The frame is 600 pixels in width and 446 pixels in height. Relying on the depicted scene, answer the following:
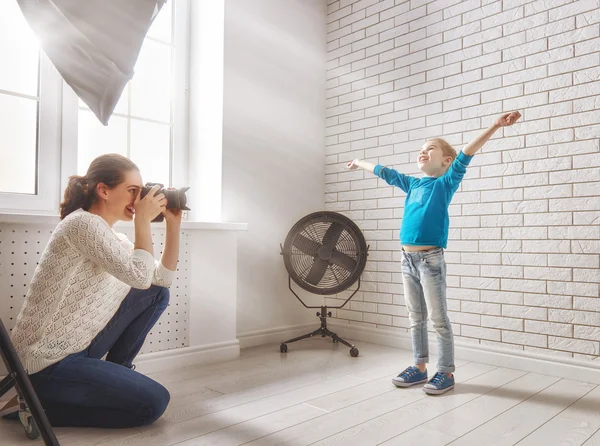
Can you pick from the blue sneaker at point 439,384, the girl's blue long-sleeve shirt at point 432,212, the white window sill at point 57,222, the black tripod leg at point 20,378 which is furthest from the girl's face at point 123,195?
the blue sneaker at point 439,384

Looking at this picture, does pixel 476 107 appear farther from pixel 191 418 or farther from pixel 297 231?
pixel 191 418

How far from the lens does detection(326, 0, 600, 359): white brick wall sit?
237 cm

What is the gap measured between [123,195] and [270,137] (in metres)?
1.58

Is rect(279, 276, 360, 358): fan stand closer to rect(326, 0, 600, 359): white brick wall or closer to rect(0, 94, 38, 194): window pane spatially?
rect(326, 0, 600, 359): white brick wall

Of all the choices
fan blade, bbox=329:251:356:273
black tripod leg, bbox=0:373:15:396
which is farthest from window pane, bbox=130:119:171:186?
black tripod leg, bbox=0:373:15:396

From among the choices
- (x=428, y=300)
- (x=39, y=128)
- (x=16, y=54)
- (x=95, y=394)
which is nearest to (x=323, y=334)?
(x=428, y=300)

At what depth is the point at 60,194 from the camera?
2451 millimetres

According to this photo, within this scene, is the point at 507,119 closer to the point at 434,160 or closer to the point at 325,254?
the point at 434,160

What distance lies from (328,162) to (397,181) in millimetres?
1211

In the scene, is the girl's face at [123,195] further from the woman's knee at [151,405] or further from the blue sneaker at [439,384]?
the blue sneaker at [439,384]

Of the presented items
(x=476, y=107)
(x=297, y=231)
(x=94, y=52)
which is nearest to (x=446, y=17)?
(x=476, y=107)

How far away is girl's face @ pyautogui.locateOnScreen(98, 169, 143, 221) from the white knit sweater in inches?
4.4

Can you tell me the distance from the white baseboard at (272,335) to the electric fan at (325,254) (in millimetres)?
219

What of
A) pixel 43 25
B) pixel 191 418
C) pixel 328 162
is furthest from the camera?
pixel 328 162
